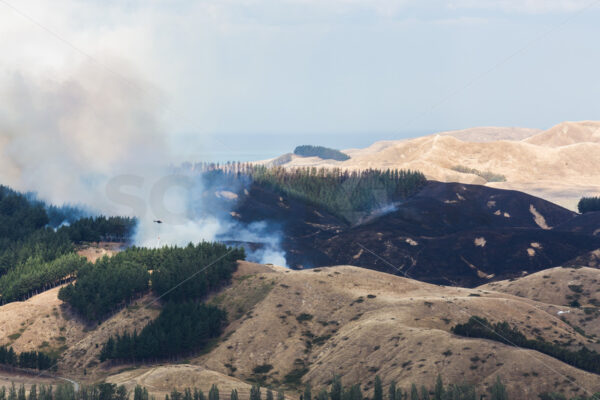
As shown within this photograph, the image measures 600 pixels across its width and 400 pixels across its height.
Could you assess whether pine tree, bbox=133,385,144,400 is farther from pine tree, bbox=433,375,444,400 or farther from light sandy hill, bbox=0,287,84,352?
light sandy hill, bbox=0,287,84,352

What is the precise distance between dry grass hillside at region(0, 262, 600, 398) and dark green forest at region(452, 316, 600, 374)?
185 inches

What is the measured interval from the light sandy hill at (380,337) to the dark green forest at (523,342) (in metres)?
4.45

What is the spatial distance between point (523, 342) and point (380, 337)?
27913 mm

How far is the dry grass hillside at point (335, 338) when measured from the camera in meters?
133

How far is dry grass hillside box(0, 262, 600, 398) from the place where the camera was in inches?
5246

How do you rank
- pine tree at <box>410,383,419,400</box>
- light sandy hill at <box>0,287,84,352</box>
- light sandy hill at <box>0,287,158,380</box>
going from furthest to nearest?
light sandy hill at <box>0,287,84,352</box>, light sandy hill at <box>0,287,158,380</box>, pine tree at <box>410,383,419,400</box>

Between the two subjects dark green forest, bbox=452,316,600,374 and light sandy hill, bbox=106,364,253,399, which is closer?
dark green forest, bbox=452,316,600,374

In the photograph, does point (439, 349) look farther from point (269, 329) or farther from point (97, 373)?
point (97, 373)

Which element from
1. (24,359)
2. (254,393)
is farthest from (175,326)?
(254,393)

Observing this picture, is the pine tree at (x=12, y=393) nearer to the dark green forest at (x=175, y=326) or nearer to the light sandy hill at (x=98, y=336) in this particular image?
the light sandy hill at (x=98, y=336)

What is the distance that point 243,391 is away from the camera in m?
138

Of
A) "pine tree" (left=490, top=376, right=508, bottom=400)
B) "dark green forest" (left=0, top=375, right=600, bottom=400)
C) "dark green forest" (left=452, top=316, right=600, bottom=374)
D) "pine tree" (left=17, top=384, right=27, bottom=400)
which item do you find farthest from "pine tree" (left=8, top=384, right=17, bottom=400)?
Result: "dark green forest" (left=452, top=316, right=600, bottom=374)

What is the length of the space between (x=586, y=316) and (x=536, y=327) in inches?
938

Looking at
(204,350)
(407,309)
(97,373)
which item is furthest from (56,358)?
(407,309)
